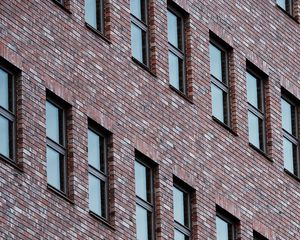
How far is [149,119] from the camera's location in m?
47.3

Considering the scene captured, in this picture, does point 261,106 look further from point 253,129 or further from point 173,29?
point 173,29

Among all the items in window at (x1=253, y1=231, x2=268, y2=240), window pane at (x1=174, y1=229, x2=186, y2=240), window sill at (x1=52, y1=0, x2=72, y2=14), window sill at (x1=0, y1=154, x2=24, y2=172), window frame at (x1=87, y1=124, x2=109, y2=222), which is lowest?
window sill at (x1=0, y1=154, x2=24, y2=172)

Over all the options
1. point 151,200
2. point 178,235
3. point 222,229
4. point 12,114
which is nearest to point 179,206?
point 178,235

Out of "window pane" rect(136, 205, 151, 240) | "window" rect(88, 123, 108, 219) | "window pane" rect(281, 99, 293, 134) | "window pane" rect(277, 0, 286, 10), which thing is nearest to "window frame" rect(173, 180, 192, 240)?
"window pane" rect(136, 205, 151, 240)

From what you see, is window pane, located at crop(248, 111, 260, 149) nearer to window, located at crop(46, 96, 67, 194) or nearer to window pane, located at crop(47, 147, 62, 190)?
window, located at crop(46, 96, 67, 194)

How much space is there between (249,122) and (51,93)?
7.64m

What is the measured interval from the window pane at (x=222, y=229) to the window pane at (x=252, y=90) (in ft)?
11.5

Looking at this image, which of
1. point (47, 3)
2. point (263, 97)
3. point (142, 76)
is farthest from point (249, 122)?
point (47, 3)

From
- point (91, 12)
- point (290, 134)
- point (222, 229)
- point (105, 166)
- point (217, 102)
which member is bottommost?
point (105, 166)

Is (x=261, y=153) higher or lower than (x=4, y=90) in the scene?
higher

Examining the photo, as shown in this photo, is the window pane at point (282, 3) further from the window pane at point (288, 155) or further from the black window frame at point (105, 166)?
the black window frame at point (105, 166)

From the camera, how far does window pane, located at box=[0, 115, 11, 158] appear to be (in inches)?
1700

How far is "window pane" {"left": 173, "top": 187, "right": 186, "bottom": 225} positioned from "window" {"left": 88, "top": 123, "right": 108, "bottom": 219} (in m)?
2.37

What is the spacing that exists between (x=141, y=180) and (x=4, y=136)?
435 cm
